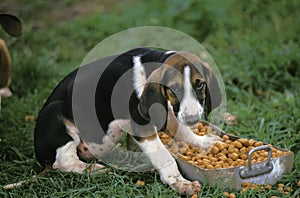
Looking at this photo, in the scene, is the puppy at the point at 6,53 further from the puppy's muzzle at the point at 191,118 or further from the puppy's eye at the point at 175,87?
the puppy's muzzle at the point at 191,118

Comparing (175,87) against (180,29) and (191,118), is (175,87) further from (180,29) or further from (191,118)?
(180,29)

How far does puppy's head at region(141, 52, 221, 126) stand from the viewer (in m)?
3.22

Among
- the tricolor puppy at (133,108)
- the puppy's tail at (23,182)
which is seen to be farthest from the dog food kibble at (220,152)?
the puppy's tail at (23,182)

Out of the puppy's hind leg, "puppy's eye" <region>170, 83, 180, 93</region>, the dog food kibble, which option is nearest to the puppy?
the puppy's hind leg

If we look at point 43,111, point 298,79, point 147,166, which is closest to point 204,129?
point 147,166

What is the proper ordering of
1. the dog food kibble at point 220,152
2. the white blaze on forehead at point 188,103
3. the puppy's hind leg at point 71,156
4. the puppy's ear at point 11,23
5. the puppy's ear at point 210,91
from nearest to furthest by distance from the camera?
1. the white blaze on forehead at point 188,103
2. the puppy's ear at point 210,91
3. the dog food kibble at point 220,152
4. the puppy's hind leg at point 71,156
5. the puppy's ear at point 11,23

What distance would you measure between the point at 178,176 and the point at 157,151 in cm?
21

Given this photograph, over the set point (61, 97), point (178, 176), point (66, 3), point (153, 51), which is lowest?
point (66, 3)

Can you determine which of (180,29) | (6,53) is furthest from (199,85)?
(180,29)

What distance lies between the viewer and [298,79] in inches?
219

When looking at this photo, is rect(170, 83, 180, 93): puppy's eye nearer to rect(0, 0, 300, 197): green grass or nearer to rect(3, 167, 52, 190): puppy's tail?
rect(0, 0, 300, 197): green grass

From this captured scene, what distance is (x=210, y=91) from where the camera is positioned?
346cm

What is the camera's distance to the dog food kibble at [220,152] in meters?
3.71

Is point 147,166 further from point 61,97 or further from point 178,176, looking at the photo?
point 61,97
